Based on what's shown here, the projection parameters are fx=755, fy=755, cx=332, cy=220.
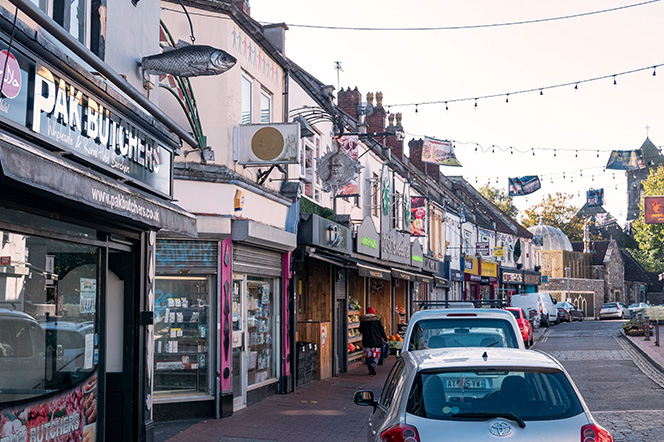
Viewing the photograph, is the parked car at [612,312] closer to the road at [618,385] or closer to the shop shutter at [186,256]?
the road at [618,385]

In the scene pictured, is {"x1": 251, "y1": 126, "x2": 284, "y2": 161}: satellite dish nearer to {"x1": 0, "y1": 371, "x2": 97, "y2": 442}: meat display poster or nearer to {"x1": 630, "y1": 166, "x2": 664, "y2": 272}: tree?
{"x1": 0, "y1": 371, "x2": 97, "y2": 442}: meat display poster

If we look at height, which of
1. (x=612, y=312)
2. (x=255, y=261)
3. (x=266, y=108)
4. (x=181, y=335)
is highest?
(x=266, y=108)

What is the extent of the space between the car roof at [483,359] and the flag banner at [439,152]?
22.5 meters

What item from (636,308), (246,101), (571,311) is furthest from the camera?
(571,311)

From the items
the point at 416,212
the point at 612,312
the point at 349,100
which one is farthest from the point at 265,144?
the point at 612,312

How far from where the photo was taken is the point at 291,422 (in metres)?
12.0

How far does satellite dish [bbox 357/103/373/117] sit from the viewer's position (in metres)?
26.1

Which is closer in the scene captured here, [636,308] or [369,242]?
[369,242]

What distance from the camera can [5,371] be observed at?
666 centimetres

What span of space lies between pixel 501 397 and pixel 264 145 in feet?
28.7

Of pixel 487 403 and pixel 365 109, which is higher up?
pixel 365 109

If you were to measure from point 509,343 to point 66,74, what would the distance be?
600cm

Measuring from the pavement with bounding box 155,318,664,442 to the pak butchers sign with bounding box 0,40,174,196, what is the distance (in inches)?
140

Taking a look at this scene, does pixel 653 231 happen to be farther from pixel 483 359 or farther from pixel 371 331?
pixel 483 359
